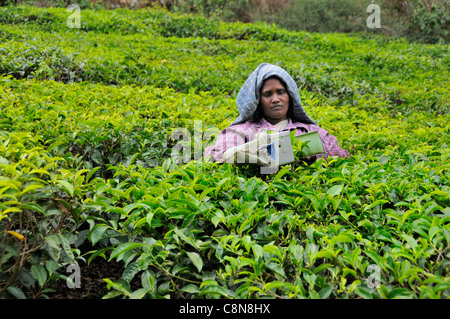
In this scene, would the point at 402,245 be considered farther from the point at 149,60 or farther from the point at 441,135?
the point at 149,60

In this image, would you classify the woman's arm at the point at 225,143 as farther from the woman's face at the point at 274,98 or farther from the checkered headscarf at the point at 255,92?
the woman's face at the point at 274,98

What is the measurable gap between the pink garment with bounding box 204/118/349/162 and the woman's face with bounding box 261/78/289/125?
0.29 ft

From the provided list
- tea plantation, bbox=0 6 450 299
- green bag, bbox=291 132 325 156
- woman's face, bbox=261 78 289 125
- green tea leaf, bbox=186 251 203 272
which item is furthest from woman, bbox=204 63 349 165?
green tea leaf, bbox=186 251 203 272

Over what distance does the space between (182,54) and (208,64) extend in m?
0.87

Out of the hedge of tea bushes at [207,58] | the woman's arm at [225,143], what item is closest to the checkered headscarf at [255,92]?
the woman's arm at [225,143]

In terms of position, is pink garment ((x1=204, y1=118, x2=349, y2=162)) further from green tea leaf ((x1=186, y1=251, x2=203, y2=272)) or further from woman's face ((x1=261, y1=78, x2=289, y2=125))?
green tea leaf ((x1=186, y1=251, x2=203, y2=272))

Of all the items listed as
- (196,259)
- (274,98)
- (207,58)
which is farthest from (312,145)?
(207,58)

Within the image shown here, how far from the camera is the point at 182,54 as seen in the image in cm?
628

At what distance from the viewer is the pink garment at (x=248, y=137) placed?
2.46 m

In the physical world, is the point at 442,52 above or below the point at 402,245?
above

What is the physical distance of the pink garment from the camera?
2.46 metres

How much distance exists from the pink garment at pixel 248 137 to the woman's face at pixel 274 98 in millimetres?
90

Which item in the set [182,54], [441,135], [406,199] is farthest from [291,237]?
[182,54]

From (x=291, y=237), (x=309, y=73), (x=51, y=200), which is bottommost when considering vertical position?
(x=291, y=237)
